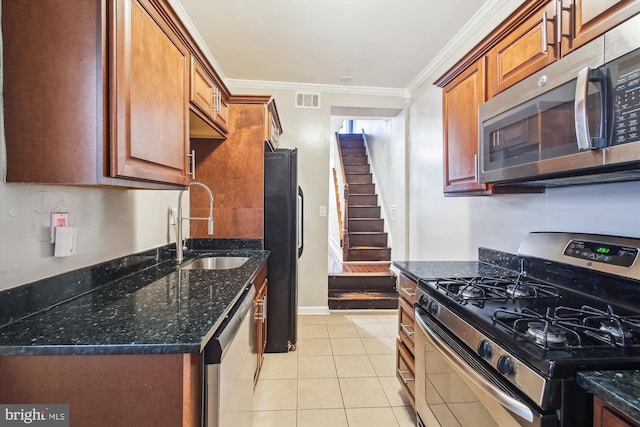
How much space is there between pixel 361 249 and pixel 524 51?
358cm

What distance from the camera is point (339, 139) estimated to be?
679 centimetres

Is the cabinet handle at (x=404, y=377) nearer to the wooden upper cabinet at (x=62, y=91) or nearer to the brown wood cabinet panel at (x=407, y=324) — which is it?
the brown wood cabinet panel at (x=407, y=324)

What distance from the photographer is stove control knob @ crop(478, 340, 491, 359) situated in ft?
3.33

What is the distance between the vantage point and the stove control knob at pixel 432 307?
141 centimetres

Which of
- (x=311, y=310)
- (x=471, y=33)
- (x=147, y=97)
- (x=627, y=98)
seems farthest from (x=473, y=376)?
(x=311, y=310)

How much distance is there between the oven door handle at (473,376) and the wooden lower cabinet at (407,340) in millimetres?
310

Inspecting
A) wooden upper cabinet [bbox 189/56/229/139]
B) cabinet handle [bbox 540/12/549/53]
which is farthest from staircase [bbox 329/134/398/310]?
cabinet handle [bbox 540/12/549/53]

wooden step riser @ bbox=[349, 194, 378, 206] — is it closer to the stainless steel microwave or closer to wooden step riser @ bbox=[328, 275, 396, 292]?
wooden step riser @ bbox=[328, 275, 396, 292]

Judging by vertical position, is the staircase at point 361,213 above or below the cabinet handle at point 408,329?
above

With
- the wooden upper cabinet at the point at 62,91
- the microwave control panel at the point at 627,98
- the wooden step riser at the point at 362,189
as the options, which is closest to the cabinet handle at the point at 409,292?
the microwave control panel at the point at 627,98

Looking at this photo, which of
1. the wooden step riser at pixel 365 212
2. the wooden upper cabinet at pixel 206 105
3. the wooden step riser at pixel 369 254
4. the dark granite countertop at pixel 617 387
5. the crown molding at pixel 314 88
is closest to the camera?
the dark granite countertop at pixel 617 387

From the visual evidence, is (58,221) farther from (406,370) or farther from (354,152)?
(354,152)

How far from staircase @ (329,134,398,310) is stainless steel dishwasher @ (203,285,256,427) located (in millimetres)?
2334

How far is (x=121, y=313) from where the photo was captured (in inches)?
42.1
